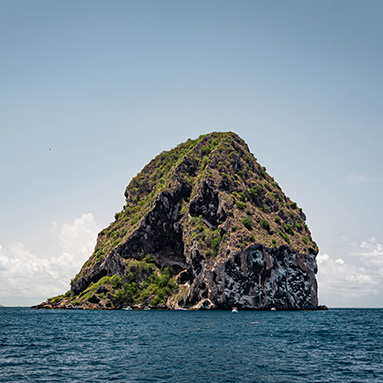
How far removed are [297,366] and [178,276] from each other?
123450 millimetres

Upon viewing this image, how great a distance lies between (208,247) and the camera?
13575 centimetres

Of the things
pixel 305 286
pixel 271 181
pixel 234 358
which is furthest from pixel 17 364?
pixel 271 181

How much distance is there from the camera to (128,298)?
14600 cm

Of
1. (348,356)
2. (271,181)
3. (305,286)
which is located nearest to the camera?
(348,356)

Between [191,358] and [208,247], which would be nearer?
[191,358]

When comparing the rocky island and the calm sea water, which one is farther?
the rocky island

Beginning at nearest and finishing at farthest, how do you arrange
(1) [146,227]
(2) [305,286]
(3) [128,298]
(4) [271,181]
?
(2) [305,286] < (3) [128,298] < (1) [146,227] < (4) [271,181]

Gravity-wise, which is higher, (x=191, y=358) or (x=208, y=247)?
(x=208, y=247)

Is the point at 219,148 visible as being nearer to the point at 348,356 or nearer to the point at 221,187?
the point at 221,187

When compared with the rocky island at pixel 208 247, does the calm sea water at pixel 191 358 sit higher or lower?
lower

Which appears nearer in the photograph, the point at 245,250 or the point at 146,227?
the point at 245,250

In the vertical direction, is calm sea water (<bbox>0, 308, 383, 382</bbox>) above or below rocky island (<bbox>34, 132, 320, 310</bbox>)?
below

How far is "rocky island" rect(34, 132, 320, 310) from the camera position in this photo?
125062 mm

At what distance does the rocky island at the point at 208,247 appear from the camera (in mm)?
125062
